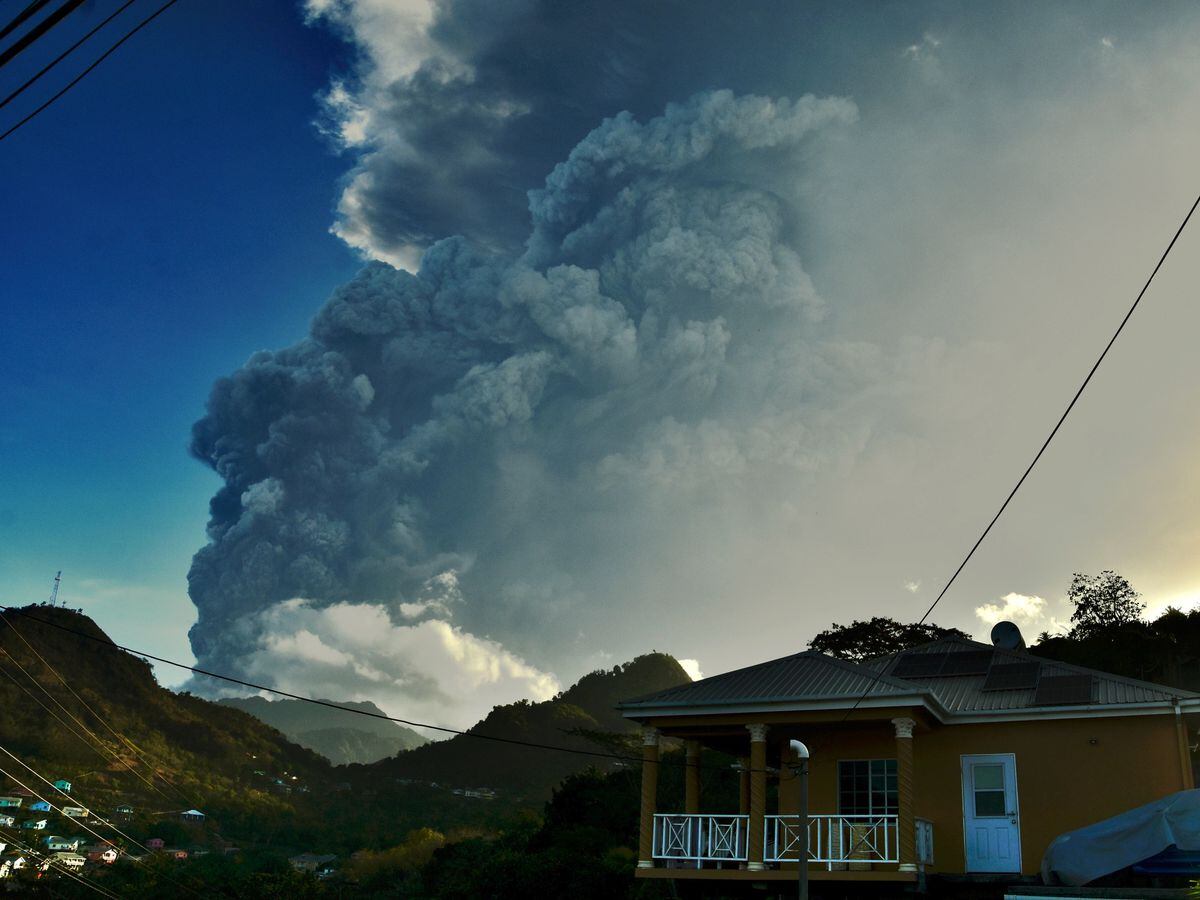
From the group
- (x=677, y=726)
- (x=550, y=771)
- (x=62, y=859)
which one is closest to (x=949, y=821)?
(x=677, y=726)

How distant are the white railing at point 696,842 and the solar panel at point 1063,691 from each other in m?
5.66

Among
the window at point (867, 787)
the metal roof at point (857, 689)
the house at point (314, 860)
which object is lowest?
the house at point (314, 860)

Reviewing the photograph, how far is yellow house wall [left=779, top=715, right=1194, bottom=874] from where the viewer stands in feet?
53.5

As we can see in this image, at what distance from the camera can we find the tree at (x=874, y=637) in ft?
147

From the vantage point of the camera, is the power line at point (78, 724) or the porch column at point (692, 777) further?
the power line at point (78, 724)

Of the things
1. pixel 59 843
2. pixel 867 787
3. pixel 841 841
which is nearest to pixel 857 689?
pixel 867 787

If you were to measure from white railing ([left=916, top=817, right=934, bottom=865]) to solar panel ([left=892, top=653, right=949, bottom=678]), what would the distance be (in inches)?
148

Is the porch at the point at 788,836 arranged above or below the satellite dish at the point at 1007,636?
below

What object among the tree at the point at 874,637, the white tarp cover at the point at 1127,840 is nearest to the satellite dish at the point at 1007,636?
the white tarp cover at the point at 1127,840

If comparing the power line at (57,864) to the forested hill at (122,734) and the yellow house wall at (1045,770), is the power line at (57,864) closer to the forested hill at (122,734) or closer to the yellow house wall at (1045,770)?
the forested hill at (122,734)

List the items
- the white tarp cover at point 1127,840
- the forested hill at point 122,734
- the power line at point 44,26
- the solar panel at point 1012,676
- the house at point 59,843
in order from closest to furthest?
1. the power line at point 44,26
2. the white tarp cover at point 1127,840
3. the solar panel at point 1012,676
4. the house at point 59,843
5. the forested hill at point 122,734

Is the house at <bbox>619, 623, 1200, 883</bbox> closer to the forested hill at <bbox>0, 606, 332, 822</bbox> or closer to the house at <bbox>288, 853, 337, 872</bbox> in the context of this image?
the house at <bbox>288, 853, 337, 872</bbox>

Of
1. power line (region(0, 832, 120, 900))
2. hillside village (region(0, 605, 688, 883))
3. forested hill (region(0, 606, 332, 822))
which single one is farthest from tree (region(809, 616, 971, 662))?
forested hill (region(0, 606, 332, 822))

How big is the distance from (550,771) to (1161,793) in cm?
8465
